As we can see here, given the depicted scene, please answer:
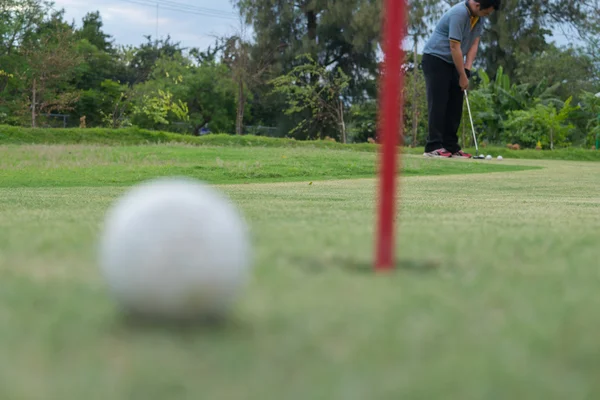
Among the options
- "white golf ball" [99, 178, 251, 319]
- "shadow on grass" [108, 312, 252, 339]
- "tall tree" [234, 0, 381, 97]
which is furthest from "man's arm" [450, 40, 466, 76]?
"tall tree" [234, 0, 381, 97]

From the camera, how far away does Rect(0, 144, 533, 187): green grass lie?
12062 mm

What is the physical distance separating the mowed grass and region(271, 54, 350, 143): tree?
1366 inches

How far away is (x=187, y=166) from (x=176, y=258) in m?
11.7

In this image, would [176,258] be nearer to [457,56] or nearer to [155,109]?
[457,56]

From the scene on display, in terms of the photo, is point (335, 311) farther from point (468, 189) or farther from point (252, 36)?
point (252, 36)

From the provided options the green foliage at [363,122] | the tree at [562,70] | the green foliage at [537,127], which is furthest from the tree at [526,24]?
the green foliage at [537,127]

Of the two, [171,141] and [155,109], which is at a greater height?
[155,109]

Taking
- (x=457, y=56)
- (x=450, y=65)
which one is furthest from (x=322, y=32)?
(x=457, y=56)

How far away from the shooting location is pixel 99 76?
52.3 meters

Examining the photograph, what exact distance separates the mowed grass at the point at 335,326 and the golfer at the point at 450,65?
28.2 ft

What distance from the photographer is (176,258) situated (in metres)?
1.82

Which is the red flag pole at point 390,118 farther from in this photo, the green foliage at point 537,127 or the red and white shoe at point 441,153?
the green foliage at point 537,127

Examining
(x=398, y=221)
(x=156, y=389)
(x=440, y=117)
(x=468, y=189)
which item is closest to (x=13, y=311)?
(x=156, y=389)

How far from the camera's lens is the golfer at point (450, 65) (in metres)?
11.8
